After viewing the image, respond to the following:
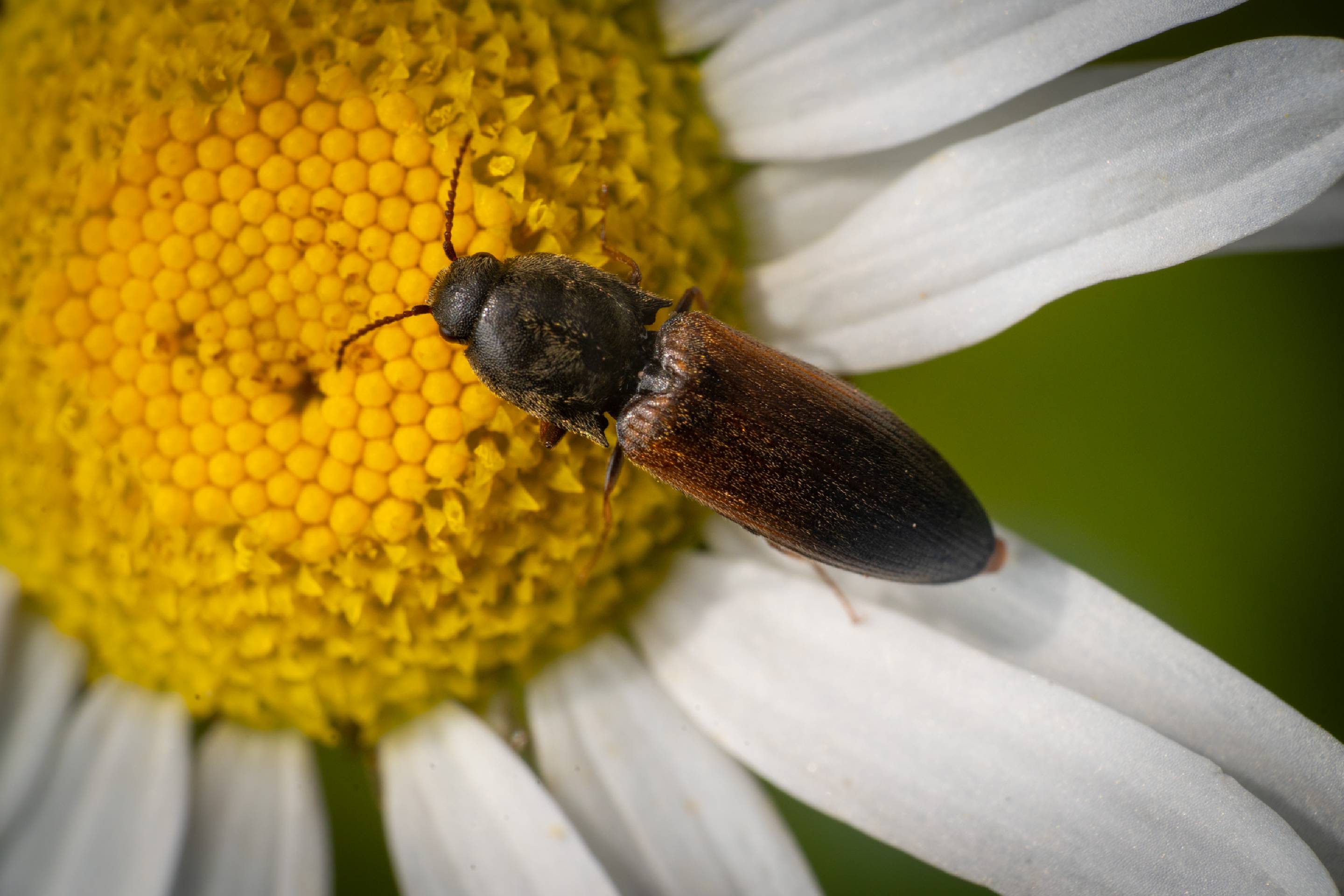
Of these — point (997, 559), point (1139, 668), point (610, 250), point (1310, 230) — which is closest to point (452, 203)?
point (610, 250)

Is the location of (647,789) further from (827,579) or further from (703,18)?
(703,18)

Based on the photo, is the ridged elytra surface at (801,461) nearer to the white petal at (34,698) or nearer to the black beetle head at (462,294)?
the black beetle head at (462,294)

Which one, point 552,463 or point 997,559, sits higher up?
point 552,463

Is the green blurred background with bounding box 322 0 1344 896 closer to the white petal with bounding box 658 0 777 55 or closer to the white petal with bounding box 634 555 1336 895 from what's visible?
the white petal with bounding box 634 555 1336 895

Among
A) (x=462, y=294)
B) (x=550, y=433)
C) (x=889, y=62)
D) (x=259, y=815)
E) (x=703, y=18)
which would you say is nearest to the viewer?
(x=462, y=294)

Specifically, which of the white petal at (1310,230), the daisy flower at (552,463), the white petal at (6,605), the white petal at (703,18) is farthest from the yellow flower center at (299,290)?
the white petal at (1310,230)

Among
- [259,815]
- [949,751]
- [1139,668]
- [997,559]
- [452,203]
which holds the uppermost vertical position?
[452,203]

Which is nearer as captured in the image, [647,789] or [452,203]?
[452,203]
